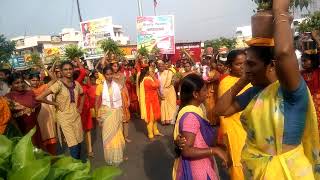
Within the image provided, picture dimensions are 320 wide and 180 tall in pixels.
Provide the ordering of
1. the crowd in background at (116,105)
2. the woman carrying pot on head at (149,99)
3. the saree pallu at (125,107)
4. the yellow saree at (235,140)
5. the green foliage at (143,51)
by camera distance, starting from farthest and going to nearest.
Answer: the green foliage at (143,51) → the woman carrying pot on head at (149,99) → the saree pallu at (125,107) → the yellow saree at (235,140) → the crowd in background at (116,105)

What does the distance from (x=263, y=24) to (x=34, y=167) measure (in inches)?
44.1

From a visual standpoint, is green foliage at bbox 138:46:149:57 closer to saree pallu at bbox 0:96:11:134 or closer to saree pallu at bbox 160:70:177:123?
saree pallu at bbox 160:70:177:123

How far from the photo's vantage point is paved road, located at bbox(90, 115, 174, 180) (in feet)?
18.7

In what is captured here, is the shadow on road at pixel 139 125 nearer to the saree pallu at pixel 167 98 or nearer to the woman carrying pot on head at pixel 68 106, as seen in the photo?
the saree pallu at pixel 167 98

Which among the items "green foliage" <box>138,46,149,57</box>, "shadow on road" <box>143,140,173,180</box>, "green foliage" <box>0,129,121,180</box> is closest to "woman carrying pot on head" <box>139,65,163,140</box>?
"shadow on road" <box>143,140,173,180</box>

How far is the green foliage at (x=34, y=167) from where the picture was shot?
1.30m

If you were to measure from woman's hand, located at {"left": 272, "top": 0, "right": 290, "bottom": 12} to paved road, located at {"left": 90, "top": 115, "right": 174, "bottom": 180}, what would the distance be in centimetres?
420

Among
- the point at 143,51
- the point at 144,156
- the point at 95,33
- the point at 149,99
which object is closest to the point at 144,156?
the point at 144,156

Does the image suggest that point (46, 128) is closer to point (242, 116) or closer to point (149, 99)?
Result: point (149, 99)

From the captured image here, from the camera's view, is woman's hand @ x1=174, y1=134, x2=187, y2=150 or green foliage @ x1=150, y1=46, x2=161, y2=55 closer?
woman's hand @ x1=174, y1=134, x2=187, y2=150

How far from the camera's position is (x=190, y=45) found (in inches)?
1467

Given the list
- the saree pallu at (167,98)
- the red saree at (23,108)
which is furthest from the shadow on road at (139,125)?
the red saree at (23,108)

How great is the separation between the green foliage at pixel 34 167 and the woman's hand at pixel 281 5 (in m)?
0.94

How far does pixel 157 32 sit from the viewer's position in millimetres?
12578
